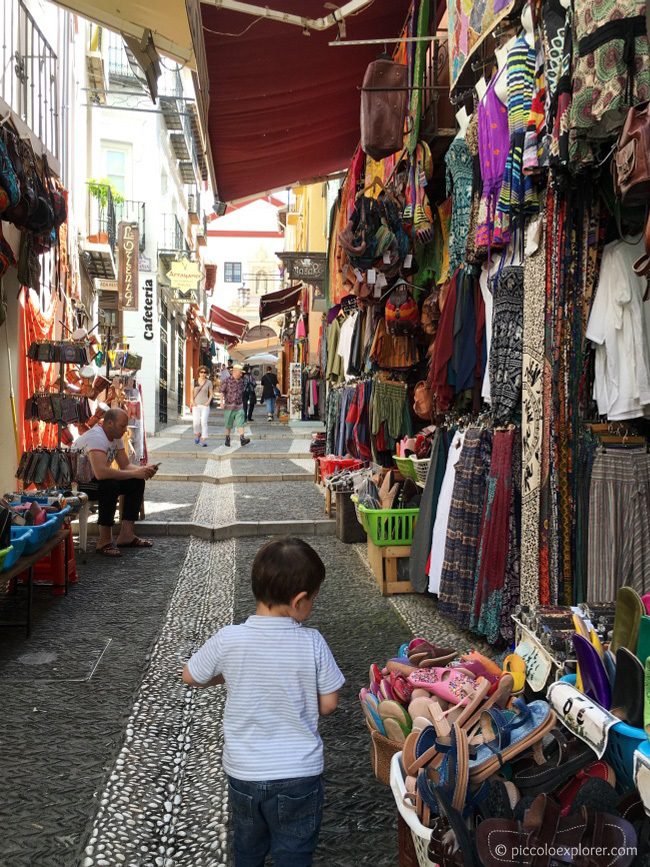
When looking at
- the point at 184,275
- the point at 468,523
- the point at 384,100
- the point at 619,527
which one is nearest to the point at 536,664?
the point at 619,527

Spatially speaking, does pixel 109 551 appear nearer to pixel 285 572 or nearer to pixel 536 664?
pixel 536 664

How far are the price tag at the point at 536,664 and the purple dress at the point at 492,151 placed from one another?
2.27 m

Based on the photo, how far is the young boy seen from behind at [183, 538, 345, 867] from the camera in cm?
196

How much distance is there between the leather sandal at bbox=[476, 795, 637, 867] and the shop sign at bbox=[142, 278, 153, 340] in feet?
62.7

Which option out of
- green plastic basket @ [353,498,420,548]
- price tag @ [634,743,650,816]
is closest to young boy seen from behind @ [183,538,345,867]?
price tag @ [634,743,650,816]

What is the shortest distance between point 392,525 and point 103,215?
12.1m

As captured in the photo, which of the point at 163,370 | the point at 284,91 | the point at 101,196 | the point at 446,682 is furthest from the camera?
the point at 163,370

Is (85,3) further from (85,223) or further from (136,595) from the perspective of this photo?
(85,223)

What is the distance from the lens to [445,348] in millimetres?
4926

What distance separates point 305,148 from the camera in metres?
8.72

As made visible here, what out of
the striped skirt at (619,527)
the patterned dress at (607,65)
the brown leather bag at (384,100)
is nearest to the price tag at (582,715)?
the striped skirt at (619,527)

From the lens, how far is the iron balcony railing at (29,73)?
7.96m

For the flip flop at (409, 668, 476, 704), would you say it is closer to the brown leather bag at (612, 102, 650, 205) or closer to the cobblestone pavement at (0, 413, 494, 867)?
the cobblestone pavement at (0, 413, 494, 867)

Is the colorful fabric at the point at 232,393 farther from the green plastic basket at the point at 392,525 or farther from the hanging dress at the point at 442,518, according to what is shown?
the hanging dress at the point at 442,518
